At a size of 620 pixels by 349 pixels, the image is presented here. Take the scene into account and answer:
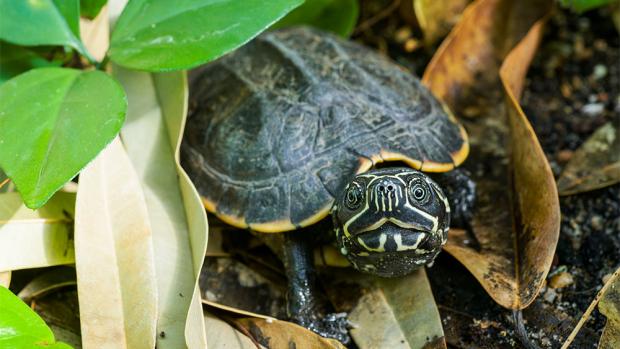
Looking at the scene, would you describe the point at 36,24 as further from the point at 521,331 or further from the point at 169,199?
the point at 521,331

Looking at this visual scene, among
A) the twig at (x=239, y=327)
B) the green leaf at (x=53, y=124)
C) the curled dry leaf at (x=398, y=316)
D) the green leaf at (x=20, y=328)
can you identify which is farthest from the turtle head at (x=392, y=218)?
the green leaf at (x=20, y=328)

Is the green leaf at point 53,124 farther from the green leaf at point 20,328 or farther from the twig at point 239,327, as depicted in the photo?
the twig at point 239,327

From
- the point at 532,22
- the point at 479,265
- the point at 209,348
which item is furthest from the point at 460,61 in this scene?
the point at 209,348

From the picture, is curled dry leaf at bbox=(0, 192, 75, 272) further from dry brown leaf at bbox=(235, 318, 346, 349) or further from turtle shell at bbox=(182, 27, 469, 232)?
dry brown leaf at bbox=(235, 318, 346, 349)

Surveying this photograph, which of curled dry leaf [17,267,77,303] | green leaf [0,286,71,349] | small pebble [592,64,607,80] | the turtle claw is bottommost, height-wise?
the turtle claw

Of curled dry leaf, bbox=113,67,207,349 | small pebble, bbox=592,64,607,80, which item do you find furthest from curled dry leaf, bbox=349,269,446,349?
small pebble, bbox=592,64,607,80

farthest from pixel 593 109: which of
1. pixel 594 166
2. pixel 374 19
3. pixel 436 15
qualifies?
pixel 374 19

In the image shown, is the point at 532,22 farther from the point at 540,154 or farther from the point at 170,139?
the point at 170,139
